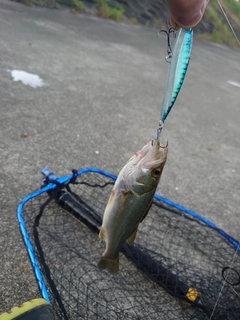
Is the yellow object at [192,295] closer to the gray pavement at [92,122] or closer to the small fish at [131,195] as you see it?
the small fish at [131,195]

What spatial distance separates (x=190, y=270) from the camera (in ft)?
7.77

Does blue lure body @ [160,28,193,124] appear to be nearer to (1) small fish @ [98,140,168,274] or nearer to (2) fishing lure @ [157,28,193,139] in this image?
(2) fishing lure @ [157,28,193,139]

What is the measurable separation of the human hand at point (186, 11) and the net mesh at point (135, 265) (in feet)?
4.75

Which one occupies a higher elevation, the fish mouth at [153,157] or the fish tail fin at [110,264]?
the fish mouth at [153,157]

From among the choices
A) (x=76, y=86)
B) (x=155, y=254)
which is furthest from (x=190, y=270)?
(x=76, y=86)

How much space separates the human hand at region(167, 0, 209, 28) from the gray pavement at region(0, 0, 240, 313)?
158 cm

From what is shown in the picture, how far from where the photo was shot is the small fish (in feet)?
5.08

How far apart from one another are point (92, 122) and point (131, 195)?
8.34 feet

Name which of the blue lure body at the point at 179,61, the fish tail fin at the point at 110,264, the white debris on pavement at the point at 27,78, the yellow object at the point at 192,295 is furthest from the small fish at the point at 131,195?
the white debris on pavement at the point at 27,78

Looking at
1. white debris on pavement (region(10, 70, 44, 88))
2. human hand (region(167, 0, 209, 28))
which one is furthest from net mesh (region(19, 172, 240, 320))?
white debris on pavement (region(10, 70, 44, 88))

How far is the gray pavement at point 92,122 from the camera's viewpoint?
2.85 metres

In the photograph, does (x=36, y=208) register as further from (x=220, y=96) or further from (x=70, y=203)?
(x=220, y=96)

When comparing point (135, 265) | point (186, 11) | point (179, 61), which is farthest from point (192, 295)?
point (186, 11)

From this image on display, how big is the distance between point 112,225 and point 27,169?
1435 millimetres
